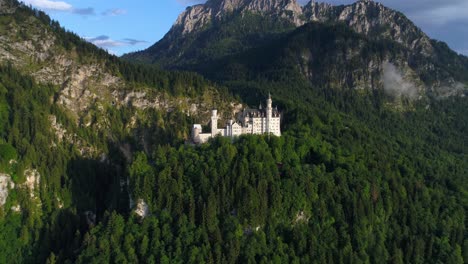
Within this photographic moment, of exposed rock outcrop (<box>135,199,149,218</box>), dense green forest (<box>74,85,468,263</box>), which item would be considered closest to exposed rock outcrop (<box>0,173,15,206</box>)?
dense green forest (<box>74,85,468,263</box>)

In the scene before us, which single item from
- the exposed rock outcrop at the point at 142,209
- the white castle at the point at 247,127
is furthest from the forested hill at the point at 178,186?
the white castle at the point at 247,127

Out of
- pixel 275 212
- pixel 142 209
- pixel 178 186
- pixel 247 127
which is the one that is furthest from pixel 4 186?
pixel 275 212

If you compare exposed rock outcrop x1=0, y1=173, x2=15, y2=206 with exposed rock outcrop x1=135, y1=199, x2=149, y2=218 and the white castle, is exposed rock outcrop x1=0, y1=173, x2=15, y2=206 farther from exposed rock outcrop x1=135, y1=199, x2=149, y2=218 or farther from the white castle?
the white castle

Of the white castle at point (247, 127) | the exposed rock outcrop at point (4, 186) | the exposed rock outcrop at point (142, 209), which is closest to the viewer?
the exposed rock outcrop at point (142, 209)

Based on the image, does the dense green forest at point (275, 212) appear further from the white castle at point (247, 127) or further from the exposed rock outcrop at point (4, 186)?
the exposed rock outcrop at point (4, 186)

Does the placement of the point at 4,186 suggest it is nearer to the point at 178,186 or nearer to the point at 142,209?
the point at 142,209

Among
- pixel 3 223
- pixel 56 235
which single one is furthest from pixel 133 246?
pixel 3 223

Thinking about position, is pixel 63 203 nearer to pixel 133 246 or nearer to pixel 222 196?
pixel 133 246
